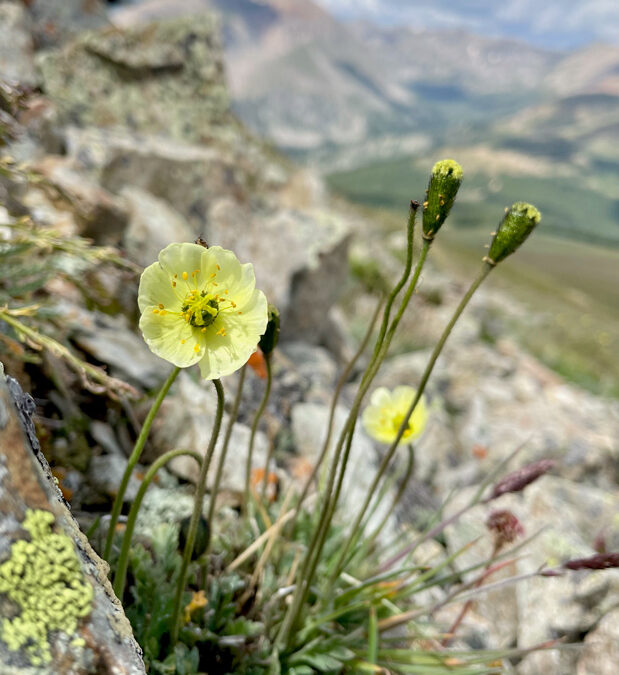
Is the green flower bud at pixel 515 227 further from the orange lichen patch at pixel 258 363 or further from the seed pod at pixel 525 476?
the orange lichen patch at pixel 258 363

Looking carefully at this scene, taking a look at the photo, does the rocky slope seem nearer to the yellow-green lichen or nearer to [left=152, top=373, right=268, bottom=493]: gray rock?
[left=152, top=373, right=268, bottom=493]: gray rock

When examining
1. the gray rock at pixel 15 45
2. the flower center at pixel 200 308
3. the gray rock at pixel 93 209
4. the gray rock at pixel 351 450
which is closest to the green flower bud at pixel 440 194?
the flower center at pixel 200 308

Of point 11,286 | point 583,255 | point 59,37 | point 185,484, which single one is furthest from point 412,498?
point 583,255

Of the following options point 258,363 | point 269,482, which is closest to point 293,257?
point 258,363

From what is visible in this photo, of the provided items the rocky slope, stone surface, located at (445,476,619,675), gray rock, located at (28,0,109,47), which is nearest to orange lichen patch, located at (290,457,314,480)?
the rocky slope

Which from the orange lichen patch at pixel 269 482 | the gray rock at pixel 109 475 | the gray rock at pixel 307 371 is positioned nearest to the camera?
the gray rock at pixel 109 475

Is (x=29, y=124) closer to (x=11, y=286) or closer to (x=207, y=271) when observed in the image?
(x=11, y=286)

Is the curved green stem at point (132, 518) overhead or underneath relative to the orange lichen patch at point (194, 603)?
overhead
